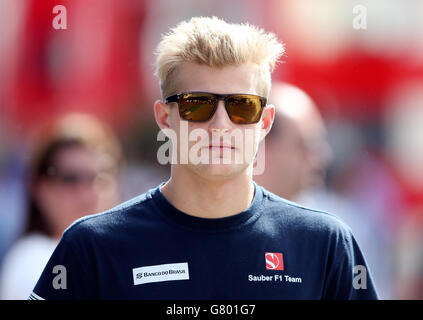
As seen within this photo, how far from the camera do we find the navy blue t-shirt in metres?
2.42

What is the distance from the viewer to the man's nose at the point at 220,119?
2.52 meters

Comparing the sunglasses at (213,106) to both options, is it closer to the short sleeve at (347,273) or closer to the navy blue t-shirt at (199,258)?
the navy blue t-shirt at (199,258)

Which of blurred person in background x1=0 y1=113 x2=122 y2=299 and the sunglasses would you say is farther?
blurred person in background x1=0 y1=113 x2=122 y2=299

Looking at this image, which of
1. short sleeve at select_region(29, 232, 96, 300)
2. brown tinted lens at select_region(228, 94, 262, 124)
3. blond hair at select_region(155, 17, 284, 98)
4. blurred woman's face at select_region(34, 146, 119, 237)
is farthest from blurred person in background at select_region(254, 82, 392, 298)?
short sleeve at select_region(29, 232, 96, 300)

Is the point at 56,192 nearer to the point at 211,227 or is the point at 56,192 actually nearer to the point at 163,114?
the point at 163,114

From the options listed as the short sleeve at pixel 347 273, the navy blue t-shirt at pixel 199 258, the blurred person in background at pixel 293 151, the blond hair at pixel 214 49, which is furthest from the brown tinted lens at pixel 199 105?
the blurred person in background at pixel 293 151

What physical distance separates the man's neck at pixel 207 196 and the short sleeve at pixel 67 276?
40 cm

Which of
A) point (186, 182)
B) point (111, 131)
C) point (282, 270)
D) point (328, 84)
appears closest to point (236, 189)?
point (186, 182)

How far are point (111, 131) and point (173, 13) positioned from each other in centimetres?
127

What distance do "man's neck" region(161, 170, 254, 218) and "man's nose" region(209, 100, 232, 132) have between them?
193mm

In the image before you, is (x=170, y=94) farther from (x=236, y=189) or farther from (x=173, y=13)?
(x=173, y=13)

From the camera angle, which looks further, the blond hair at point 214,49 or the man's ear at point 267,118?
the man's ear at point 267,118

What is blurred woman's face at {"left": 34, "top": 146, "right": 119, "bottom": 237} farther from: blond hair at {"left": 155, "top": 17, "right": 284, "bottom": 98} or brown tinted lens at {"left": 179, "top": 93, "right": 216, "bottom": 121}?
brown tinted lens at {"left": 179, "top": 93, "right": 216, "bottom": 121}

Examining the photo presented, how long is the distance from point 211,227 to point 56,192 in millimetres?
1773
